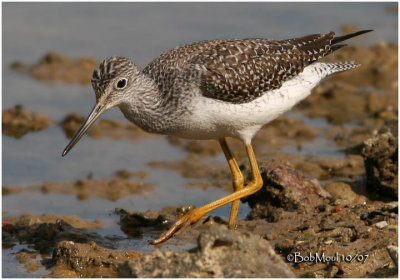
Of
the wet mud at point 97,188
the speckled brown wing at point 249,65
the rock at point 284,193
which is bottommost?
the wet mud at point 97,188

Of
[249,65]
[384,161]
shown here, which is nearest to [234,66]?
[249,65]

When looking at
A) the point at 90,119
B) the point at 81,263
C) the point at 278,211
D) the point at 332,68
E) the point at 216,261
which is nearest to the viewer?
the point at 216,261

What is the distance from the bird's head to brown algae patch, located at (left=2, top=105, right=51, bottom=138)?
467cm

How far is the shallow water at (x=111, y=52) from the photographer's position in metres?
11.7

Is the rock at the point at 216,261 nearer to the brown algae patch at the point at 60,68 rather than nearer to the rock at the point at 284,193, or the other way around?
the rock at the point at 284,193

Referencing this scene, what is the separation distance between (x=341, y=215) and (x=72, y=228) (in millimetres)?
3757

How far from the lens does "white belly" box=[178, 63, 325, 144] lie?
953cm

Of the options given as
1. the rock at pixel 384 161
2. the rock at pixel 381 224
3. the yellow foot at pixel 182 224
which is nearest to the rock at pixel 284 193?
the rock at pixel 384 161

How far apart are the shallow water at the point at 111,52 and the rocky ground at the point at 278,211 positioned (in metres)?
0.25

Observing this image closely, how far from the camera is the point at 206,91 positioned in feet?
31.6

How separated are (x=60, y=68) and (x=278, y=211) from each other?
8.16 meters

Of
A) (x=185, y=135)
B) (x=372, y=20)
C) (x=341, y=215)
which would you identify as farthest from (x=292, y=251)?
(x=372, y=20)

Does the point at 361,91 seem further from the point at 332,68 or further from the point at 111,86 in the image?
the point at 111,86

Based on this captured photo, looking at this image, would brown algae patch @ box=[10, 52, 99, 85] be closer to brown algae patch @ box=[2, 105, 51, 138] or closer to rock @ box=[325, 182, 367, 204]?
brown algae patch @ box=[2, 105, 51, 138]
